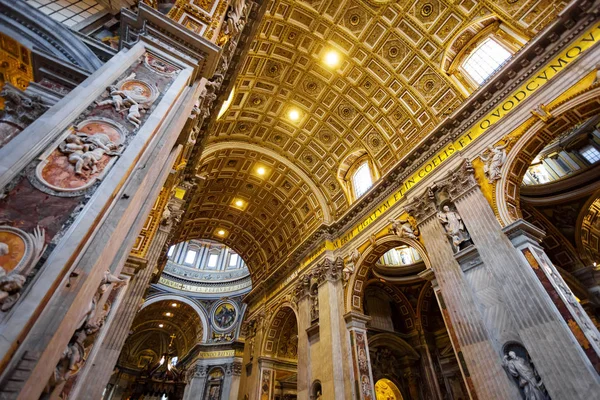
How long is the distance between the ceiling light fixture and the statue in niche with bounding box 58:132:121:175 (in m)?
10.1

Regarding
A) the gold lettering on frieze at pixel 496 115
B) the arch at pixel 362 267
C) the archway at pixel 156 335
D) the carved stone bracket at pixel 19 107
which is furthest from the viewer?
the archway at pixel 156 335

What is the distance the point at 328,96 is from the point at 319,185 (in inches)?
169

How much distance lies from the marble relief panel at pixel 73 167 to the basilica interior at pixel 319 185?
0.06 ft

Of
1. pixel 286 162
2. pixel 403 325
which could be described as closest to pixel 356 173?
pixel 286 162

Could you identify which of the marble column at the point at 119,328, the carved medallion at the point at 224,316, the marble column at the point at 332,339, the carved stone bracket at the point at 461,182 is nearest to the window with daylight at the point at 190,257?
the carved medallion at the point at 224,316

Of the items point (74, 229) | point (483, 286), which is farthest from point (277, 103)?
point (74, 229)

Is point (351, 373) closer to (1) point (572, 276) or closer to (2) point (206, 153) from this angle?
(1) point (572, 276)

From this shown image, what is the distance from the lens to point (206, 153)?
12828mm

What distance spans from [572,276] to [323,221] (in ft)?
29.6

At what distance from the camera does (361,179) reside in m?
13.5

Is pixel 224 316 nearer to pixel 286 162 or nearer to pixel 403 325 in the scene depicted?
pixel 403 325

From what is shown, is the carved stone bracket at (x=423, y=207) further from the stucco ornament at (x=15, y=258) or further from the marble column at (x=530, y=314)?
the stucco ornament at (x=15, y=258)

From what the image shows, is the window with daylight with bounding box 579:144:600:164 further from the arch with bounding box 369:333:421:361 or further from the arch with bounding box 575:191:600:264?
the arch with bounding box 369:333:421:361

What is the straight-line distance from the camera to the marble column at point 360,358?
353 inches
